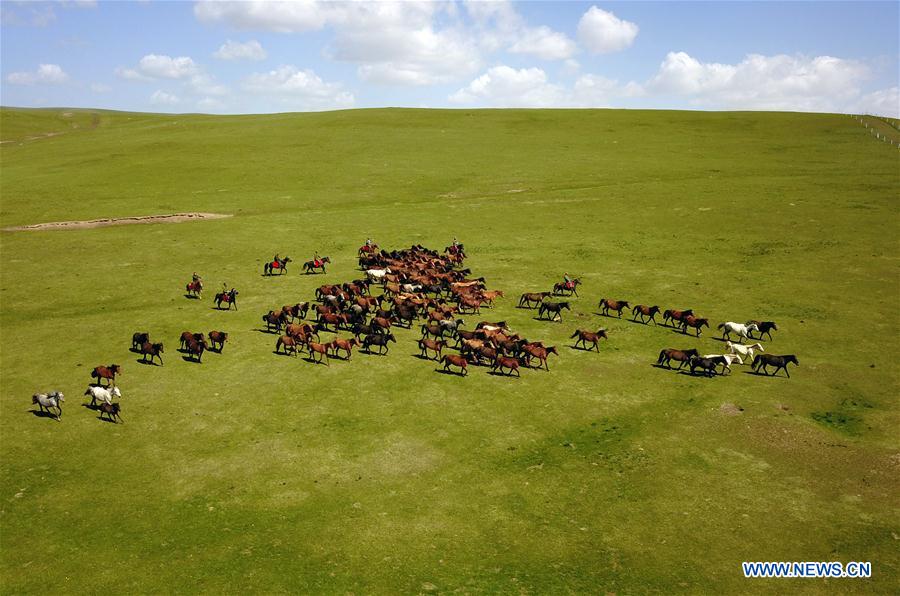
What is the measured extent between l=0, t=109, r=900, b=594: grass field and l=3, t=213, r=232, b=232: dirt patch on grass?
5.62ft

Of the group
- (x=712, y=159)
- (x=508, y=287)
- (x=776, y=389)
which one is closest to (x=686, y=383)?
(x=776, y=389)

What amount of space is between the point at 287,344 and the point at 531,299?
42.6 ft

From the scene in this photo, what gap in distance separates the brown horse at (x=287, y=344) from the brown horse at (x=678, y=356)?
15.3 metres

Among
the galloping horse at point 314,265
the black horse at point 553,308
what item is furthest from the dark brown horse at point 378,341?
the galloping horse at point 314,265

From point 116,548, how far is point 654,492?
13.7 meters

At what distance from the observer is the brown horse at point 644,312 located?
29.2 metres

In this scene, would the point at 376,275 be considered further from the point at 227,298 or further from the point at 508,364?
the point at 508,364

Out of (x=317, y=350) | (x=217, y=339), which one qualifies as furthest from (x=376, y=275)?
(x=217, y=339)

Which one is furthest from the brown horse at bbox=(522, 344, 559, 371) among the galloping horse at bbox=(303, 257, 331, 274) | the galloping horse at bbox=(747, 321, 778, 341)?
the galloping horse at bbox=(303, 257, 331, 274)

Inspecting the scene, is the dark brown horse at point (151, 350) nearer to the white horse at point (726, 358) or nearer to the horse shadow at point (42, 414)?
the horse shadow at point (42, 414)

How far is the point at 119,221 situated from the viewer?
49.5m

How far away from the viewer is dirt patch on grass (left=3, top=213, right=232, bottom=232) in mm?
47250

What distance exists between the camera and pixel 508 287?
3506 cm

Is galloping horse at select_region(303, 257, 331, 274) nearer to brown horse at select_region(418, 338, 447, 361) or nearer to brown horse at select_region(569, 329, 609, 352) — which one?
brown horse at select_region(418, 338, 447, 361)
